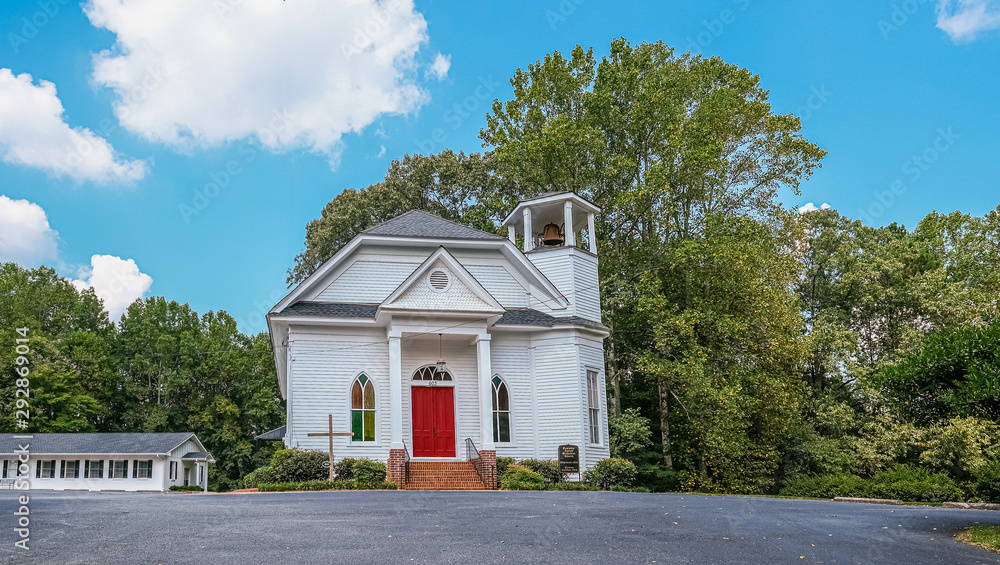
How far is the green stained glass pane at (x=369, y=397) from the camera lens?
20859 millimetres

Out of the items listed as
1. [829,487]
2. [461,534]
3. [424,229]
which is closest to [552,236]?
[424,229]

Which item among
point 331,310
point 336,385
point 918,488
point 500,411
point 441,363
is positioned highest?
point 331,310

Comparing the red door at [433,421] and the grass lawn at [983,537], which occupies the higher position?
the red door at [433,421]

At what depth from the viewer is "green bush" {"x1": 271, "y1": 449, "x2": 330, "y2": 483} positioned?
61.2 ft

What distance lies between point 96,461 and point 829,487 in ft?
108

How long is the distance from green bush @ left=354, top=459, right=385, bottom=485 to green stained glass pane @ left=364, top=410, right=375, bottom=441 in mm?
1511

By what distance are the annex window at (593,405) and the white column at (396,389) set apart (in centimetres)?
566

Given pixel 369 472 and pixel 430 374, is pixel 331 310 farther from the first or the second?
pixel 369 472

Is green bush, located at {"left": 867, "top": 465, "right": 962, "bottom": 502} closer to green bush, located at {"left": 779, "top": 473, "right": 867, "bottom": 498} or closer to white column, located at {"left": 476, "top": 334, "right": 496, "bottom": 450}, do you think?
green bush, located at {"left": 779, "top": 473, "right": 867, "bottom": 498}

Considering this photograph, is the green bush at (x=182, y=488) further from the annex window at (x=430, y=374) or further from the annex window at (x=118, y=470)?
the annex window at (x=430, y=374)

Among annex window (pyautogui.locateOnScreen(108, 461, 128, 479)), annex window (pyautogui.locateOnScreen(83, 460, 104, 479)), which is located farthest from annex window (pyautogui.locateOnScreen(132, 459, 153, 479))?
Answer: annex window (pyautogui.locateOnScreen(83, 460, 104, 479))

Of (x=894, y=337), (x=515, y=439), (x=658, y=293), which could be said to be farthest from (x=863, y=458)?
(x=515, y=439)

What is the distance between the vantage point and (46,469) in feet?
120

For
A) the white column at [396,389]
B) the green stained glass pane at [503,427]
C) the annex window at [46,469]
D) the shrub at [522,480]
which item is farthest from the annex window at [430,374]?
the annex window at [46,469]
